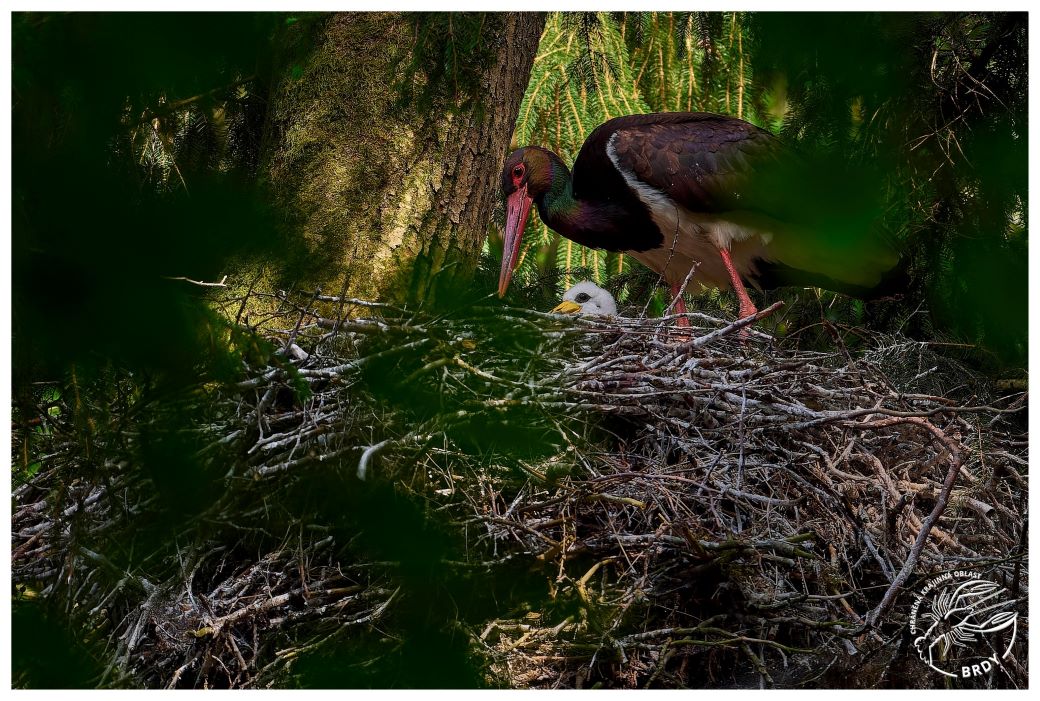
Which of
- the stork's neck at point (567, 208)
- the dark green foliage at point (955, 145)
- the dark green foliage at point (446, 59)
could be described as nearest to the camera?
the dark green foliage at point (446, 59)

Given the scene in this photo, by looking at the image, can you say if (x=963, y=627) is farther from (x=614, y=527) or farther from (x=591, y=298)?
(x=591, y=298)

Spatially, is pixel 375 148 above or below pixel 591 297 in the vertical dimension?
above

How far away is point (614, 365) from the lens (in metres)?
2.28

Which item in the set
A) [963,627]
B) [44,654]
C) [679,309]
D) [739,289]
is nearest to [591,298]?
[679,309]

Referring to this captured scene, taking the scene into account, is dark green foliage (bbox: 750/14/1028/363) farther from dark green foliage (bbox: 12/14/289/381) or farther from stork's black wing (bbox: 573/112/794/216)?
dark green foliage (bbox: 12/14/289/381)

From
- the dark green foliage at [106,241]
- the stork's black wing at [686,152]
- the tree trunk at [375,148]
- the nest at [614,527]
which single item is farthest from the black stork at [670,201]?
the dark green foliage at [106,241]

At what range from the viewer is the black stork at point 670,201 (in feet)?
10.8

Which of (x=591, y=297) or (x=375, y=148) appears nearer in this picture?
(x=375, y=148)

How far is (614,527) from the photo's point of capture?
6.73 feet

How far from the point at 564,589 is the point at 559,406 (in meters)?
0.38

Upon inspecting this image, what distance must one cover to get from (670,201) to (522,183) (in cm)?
57

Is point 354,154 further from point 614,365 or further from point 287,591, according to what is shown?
point 287,591

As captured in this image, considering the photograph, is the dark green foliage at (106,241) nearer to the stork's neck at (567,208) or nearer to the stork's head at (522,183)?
the stork's head at (522,183)

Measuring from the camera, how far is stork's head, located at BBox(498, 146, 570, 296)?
3.58 metres
